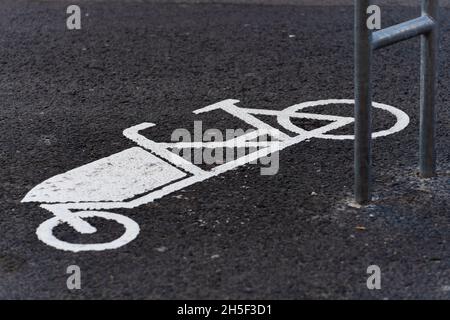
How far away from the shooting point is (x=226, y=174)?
17.9ft

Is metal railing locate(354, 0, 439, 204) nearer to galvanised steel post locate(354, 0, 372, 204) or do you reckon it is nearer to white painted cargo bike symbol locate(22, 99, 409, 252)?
galvanised steel post locate(354, 0, 372, 204)

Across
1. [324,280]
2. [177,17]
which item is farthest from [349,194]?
[177,17]

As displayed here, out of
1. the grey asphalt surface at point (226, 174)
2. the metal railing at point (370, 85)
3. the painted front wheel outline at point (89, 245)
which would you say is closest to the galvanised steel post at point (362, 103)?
the metal railing at point (370, 85)

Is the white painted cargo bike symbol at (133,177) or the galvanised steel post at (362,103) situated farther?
the white painted cargo bike symbol at (133,177)

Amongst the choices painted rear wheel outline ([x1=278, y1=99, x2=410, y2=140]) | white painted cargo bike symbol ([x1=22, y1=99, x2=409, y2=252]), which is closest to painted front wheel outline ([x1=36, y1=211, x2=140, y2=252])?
white painted cargo bike symbol ([x1=22, y1=99, x2=409, y2=252])

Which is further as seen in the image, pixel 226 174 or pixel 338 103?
pixel 338 103

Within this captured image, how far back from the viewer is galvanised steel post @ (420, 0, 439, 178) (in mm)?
5109

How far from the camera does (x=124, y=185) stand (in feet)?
17.4

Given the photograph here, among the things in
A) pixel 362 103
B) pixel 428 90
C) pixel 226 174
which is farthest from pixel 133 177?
pixel 428 90

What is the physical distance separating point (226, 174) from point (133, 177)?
18.8 inches

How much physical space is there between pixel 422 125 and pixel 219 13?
330 cm

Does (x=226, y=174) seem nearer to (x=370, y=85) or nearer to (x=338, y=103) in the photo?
(x=370, y=85)

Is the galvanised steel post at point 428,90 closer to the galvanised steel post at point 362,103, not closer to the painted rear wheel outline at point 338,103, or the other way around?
the galvanised steel post at point 362,103

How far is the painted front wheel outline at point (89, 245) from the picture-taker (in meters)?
4.65
